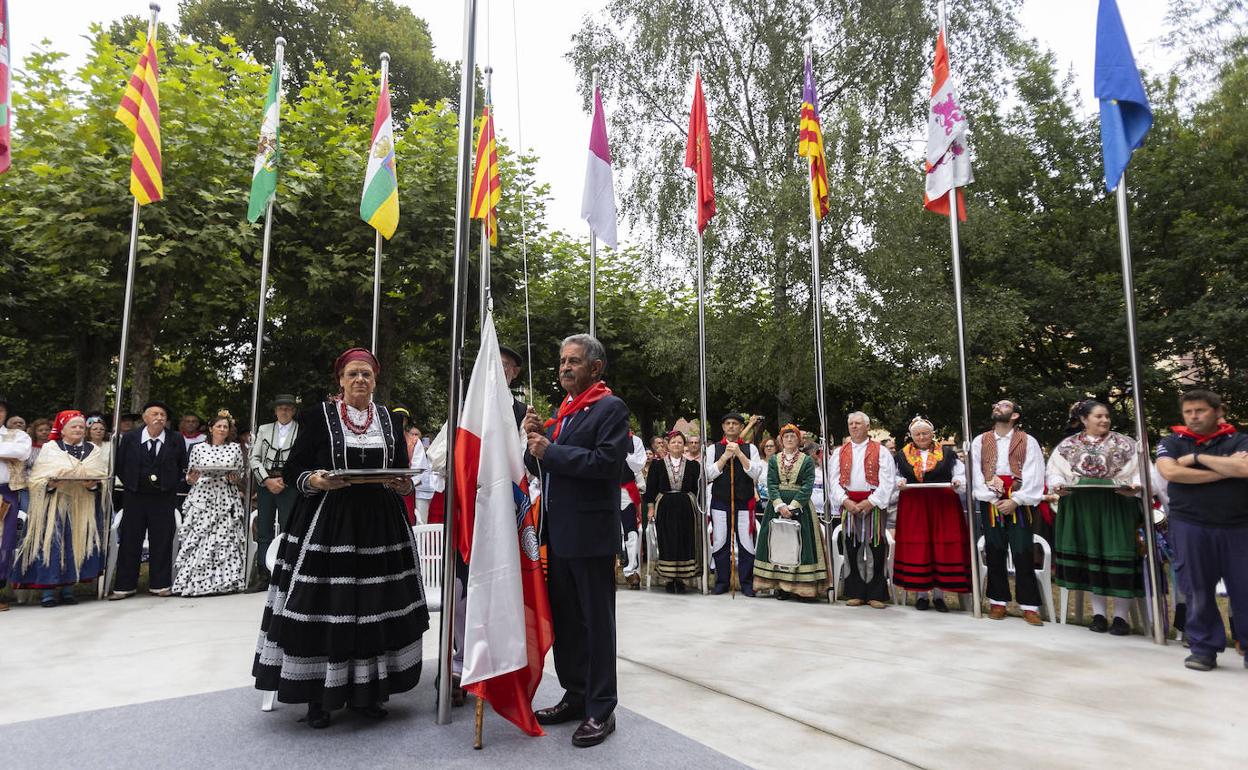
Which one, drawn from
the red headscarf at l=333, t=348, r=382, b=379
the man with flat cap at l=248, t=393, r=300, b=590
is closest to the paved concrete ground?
the man with flat cap at l=248, t=393, r=300, b=590

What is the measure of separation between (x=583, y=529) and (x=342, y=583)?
1.14 metres

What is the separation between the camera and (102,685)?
14.1 ft

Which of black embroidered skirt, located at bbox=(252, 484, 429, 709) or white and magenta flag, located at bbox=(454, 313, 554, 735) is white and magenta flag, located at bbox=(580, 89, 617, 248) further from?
black embroidered skirt, located at bbox=(252, 484, 429, 709)

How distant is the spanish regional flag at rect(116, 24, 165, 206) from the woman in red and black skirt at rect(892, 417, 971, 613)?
8026 millimetres

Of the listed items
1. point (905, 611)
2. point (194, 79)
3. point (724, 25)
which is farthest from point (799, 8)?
point (905, 611)

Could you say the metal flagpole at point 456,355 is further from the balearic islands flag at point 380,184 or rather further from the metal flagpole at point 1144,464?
the metal flagpole at point 1144,464

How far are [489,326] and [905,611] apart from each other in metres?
5.26

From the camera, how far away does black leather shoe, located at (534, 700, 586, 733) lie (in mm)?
3670

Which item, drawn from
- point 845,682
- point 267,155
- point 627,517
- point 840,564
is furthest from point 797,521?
point 267,155

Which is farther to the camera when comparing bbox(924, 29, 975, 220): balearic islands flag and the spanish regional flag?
the spanish regional flag

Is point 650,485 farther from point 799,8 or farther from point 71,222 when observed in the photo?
point 799,8

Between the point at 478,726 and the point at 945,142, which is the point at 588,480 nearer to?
the point at 478,726

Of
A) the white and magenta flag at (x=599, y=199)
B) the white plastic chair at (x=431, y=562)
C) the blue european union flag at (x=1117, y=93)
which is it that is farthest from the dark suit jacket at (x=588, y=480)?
the blue european union flag at (x=1117, y=93)

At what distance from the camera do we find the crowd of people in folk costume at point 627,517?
358 cm
